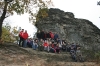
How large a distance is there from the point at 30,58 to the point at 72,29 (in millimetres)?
14037

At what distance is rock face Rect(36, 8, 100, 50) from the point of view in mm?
33656

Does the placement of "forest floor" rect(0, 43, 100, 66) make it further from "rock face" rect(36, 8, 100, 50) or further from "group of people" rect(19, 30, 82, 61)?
"rock face" rect(36, 8, 100, 50)

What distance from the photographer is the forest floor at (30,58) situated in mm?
20453

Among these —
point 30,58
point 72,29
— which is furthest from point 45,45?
point 72,29

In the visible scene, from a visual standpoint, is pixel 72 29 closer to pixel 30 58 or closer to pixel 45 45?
pixel 45 45

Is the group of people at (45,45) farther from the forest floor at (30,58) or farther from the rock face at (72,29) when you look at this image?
the rock face at (72,29)

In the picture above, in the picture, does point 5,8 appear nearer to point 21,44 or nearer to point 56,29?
point 21,44

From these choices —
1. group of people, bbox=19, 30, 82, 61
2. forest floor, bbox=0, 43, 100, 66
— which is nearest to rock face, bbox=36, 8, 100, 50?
group of people, bbox=19, 30, 82, 61

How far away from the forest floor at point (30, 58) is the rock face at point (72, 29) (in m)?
8.56

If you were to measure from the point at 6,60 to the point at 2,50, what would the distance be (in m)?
2.54

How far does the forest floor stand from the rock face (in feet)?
28.1

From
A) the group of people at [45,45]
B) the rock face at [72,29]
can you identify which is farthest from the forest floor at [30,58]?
the rock face at [72,29]

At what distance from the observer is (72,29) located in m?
34.7

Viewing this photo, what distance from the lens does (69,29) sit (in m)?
34.6
